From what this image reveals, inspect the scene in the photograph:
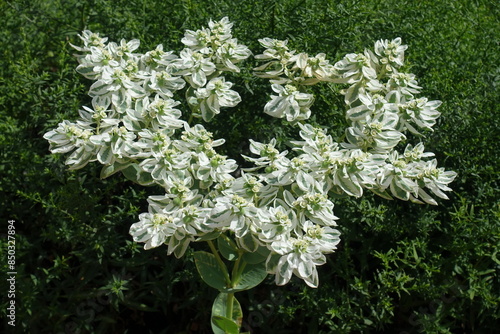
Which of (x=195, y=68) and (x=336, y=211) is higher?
(x=195, y=68)

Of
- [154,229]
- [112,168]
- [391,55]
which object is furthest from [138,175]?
[391,55]

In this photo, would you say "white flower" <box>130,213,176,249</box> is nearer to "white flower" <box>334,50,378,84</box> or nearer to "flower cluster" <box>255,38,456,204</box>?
"flower cluster" <box>255,38,456,204</box>

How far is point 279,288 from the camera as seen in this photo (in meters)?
2.68

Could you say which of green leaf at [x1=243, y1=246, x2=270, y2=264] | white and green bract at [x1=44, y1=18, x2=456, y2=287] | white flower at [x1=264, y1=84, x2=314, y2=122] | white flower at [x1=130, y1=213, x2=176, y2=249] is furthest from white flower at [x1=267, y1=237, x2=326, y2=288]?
Result: white flower at [x1=264, y1=84, x2=314, y2=122]

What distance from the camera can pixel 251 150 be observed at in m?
2.05

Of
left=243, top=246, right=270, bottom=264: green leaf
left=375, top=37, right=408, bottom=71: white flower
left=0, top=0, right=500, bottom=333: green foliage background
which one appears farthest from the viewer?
left=0, top=0, right=500, bottom=333: green foliage background

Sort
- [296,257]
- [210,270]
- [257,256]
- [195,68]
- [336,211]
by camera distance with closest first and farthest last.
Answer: [296,257]
[257,256]
[210,270]
[195,68]
[336,211]

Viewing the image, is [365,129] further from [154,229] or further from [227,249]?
[154,229]

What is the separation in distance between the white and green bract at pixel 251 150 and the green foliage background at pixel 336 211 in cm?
36

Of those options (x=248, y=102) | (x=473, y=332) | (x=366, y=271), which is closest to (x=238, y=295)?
(x=366, y=271)

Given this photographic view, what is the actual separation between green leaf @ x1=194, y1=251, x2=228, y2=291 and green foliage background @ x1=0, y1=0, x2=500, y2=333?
42 cm

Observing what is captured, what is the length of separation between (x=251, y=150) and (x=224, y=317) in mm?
537

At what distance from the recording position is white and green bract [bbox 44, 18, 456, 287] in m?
1.86

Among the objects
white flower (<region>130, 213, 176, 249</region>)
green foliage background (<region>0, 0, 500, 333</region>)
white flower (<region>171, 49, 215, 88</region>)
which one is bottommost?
green foliage background (<region>0, 0, 500, 333</region>)
